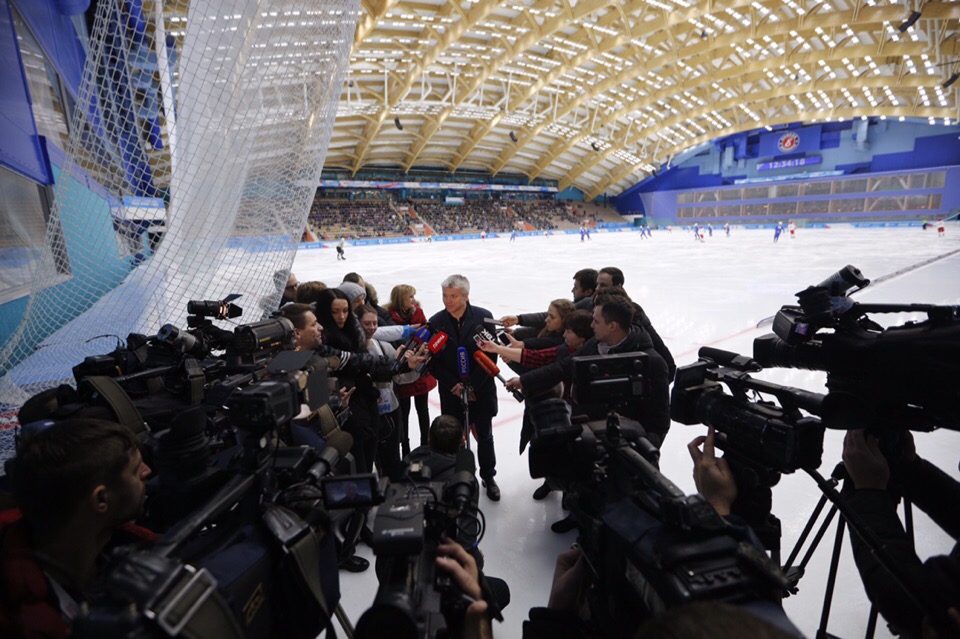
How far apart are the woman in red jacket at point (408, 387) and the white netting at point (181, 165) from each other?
0.96 metres

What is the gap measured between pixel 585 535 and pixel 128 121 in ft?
11.5

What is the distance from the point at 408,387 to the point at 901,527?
284cm

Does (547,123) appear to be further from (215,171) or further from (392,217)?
(215,171)

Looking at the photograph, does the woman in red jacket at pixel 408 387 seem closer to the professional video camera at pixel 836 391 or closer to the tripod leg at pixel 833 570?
the professional video camera at pixel 836 391

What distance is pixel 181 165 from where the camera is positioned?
9.18ft

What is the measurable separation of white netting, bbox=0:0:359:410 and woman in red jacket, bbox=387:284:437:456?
956 millimetres

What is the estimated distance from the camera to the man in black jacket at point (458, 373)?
305 cm

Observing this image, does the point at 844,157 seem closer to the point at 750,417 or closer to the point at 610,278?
the point at 610,278

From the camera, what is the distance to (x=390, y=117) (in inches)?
1139

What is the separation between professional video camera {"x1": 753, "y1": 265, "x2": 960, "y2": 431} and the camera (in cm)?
114

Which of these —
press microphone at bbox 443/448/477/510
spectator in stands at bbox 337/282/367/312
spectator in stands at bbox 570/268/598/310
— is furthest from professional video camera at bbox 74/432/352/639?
spectator in stands at bbox 570/268/598/310

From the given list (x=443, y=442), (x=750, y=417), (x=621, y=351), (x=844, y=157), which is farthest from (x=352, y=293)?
(x=844, y=157)

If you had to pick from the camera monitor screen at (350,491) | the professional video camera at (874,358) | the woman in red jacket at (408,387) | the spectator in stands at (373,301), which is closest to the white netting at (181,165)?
the spectator in stands at (373,301)

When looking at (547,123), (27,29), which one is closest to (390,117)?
(547,123)
